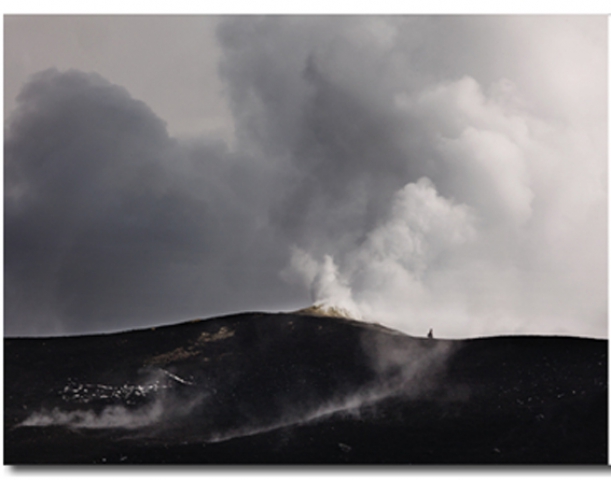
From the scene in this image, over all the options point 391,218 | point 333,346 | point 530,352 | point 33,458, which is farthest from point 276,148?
point 33,458

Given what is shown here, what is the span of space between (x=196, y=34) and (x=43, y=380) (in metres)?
3.67

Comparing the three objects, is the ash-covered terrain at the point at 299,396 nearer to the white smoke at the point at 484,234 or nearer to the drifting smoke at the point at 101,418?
the drifting smoke at the point at 101,418

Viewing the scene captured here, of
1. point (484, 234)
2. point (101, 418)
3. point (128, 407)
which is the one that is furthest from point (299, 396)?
point (484, 234)

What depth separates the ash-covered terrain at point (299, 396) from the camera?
5.14 meters

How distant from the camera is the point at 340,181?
6070 millimetres

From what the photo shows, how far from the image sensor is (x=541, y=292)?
18.7ft

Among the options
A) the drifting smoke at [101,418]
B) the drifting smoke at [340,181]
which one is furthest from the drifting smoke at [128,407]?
the drifting smoke at [340,181]

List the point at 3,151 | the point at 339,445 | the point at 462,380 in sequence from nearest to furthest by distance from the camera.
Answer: the point at 339,445 → the point at 462,380 → the point at 3,151

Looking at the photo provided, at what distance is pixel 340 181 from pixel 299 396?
6.94 feet

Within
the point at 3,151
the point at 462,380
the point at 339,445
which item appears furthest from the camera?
the point at 3,151

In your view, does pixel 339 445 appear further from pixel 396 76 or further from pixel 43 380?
pixel 396 76

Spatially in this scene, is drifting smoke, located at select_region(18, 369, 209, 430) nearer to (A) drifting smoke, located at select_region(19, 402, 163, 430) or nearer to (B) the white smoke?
(A) drifting smoke, located at select_region(19, 402, 163, 430)

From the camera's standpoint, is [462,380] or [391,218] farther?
[391,218]

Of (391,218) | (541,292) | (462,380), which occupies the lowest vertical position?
(462,380)
